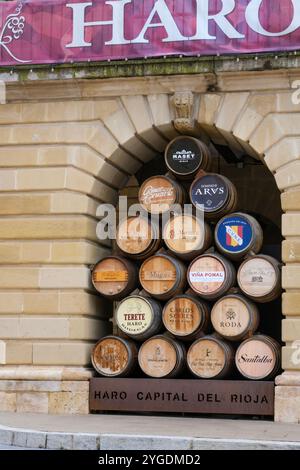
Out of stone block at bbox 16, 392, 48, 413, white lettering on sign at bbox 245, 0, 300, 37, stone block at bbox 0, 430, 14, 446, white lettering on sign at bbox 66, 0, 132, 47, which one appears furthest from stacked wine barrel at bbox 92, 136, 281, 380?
stone block at bbox 0, 430, 14, 446

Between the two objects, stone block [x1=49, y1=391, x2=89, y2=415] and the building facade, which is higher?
the building facade

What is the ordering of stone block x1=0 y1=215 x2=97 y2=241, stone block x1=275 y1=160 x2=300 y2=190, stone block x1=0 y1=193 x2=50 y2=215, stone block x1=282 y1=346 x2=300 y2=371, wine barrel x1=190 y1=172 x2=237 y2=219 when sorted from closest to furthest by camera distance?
stone block x1=282 y1=346 x2=300 y2=371 → stone block x1=275 y1=160 x2=300 y2=190 → wine barrel x1=190 y1=172 x2=237 y2=219 → stone block x1=0 y1=215 x2=97 y2=241 → stone block x1=0 y1=193 x2=50 y2=215

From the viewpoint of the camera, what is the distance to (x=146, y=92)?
13.1 metres

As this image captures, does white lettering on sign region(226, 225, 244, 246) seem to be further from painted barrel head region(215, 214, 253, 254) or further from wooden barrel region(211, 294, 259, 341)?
wooden barrel region(211, 294, 259, 341)

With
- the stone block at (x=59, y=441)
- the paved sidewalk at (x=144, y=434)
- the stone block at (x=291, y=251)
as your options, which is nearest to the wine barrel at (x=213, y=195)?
the stone block at (x=291, y=251)

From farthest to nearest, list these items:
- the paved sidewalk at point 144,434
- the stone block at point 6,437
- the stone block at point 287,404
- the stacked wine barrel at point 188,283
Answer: the stacked wine barrel at point 188,283
the stone block at point 287,404
the stone block at point 6,437
the paved sidewalk at point 144,434

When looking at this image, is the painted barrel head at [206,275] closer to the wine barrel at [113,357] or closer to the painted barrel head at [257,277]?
the painted barrel head at [257,277]

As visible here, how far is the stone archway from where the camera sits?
1280 cm

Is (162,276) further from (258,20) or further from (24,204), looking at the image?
(258,20)

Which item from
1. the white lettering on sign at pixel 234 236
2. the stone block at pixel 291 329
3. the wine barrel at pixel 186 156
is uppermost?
the wine barrel at pixel 186 156

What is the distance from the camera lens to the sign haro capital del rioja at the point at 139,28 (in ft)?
41.3

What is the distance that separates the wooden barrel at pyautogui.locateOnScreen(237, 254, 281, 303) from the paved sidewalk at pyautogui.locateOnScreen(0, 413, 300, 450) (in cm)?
159

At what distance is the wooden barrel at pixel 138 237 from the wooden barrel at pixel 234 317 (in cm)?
122

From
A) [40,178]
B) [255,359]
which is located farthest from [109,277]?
[255,359]
